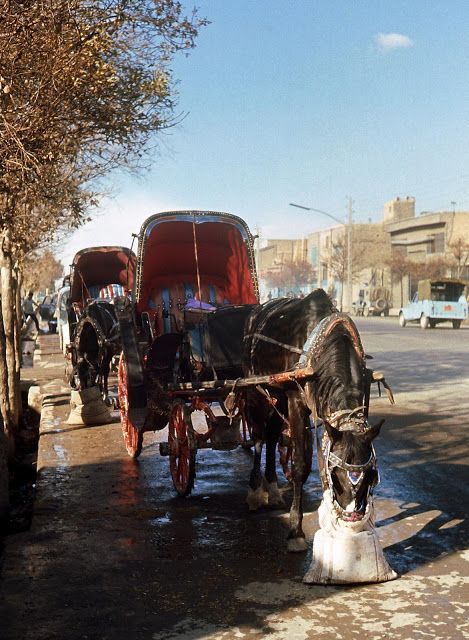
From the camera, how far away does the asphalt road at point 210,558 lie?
4.63 meters

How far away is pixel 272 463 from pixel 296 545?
1408 mm

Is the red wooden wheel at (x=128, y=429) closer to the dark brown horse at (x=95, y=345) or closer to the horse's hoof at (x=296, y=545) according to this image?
the dark brown horse at (x=95, y=345)

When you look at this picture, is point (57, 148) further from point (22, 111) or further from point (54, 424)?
point (54, 424)

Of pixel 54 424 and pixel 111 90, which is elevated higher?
pixel 111 90

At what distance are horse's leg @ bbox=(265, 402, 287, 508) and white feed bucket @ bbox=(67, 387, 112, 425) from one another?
5301 millimetres

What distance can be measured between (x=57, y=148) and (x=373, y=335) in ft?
77.3

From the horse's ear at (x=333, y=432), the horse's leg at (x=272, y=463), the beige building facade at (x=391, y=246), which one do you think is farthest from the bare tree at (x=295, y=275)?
the horse's ear at (x=333, y=432)

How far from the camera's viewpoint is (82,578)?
5.41 m

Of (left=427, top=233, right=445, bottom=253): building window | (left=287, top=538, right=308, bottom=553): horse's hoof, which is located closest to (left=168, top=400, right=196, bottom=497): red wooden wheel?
(left=287, top=538, right=308, bottom=553): horse's hoof

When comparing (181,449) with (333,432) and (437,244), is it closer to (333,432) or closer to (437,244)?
(333,432)

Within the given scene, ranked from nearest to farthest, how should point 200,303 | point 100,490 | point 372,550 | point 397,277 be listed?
point 372,550, point 100,490, point 200,303, point 397,277

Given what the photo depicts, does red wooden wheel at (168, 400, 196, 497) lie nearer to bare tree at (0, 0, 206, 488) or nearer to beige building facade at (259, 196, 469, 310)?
bare tree at (0, 0, 206, 488)

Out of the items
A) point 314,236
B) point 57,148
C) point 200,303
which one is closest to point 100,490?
point 200,303

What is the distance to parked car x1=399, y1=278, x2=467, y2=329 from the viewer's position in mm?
36062
